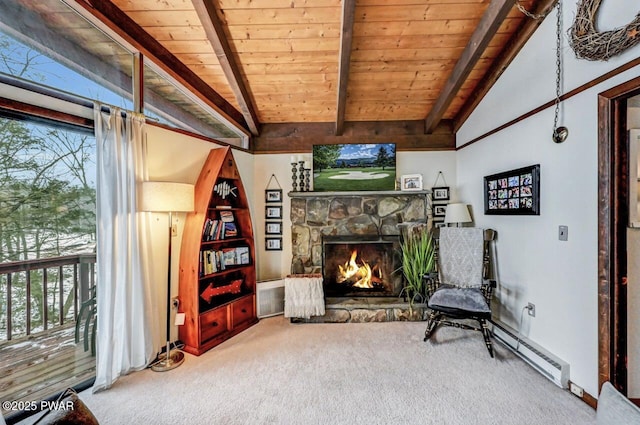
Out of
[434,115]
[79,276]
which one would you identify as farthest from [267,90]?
[79,276]

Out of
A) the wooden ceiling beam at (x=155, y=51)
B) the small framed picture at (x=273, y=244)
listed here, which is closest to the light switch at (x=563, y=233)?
the small framed picture at (x=273, y=244)

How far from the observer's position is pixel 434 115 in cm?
360

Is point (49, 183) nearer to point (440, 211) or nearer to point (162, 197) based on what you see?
point (162, 197)

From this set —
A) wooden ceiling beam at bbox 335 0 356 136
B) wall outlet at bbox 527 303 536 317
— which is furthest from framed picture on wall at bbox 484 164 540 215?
wooden ceiling beam at bbox 335 0 356 136

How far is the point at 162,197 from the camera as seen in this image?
2.32 m

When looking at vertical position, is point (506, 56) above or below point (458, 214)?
above

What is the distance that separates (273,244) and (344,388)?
233cm

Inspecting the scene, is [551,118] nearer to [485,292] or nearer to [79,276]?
[485,292]

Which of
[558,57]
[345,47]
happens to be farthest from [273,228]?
[558,57]

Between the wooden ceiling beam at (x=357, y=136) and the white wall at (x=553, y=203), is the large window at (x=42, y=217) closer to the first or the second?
the wooden ceiling beam at (x=357, y=136)

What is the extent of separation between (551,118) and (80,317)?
13.8ft

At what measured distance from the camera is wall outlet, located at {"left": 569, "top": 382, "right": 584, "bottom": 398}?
1991 millimetres

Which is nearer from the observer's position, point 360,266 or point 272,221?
point 360,266

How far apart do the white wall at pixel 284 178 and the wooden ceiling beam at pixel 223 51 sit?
2.40 ft
